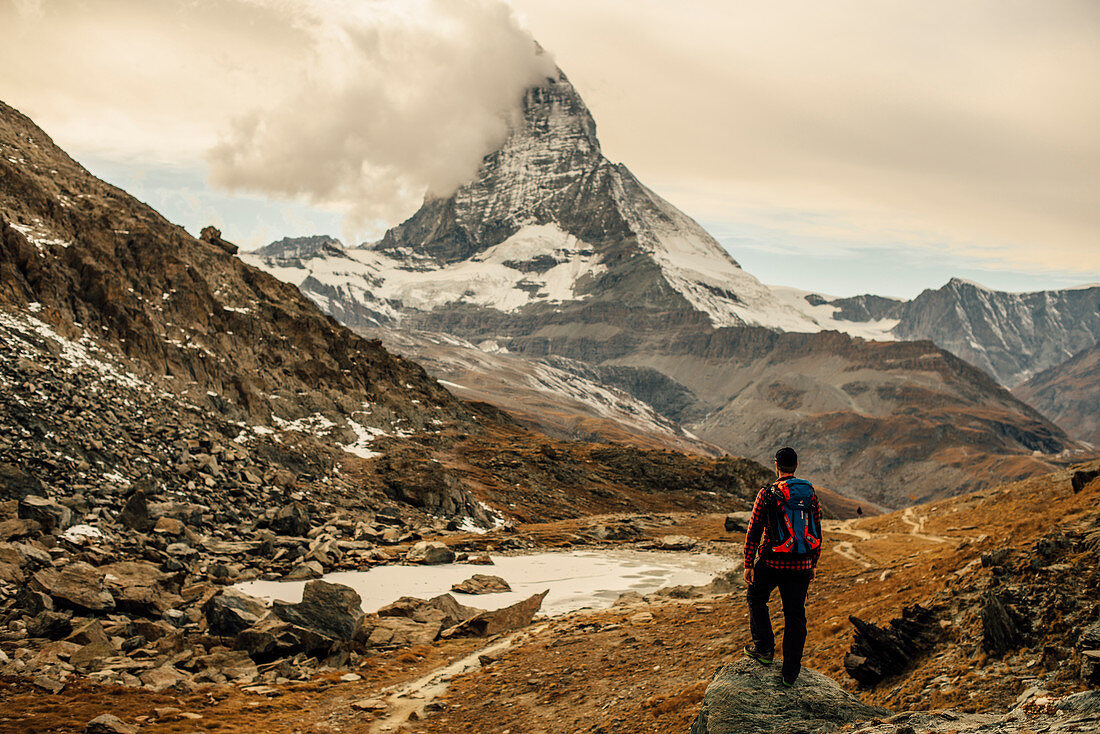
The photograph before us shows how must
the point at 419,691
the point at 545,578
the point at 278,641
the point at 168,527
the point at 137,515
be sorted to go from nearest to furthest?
the point at 419,691, the point at 278,641, the point at 137,515, the point at 168,527, the point at 545,578

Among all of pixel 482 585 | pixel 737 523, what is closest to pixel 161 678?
pixel 482 585

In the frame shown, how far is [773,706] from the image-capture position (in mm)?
10375

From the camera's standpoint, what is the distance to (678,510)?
281 feet

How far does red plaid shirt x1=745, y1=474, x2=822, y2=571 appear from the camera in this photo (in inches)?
448

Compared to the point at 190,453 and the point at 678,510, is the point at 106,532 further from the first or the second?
the point at 678,510

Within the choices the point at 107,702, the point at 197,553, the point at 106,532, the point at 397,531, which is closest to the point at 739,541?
the point at 397,531

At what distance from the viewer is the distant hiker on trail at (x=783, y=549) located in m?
11.4

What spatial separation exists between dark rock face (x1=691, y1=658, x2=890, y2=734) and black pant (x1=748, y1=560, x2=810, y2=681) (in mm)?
289

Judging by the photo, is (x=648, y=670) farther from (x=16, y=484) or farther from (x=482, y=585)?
(x=16, y=484)

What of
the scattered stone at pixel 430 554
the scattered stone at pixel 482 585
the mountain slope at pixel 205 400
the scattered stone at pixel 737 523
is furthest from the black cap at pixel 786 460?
the scattered stone at pixel 737 523

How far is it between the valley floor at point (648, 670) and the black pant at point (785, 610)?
2.58 metres

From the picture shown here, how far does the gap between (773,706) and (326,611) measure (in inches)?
564

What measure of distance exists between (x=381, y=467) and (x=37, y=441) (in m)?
30.4

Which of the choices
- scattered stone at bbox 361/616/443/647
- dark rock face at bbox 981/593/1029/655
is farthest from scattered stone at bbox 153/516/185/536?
dark rock face at bbox 981/593/1029/655
